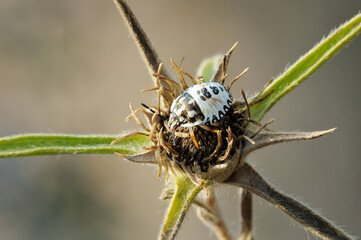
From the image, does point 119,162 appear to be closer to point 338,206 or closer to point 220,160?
point 338,206

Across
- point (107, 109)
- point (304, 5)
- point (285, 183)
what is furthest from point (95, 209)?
point (304, 5)

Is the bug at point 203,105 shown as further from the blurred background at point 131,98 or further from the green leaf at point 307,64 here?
the blurred background at point 131,98

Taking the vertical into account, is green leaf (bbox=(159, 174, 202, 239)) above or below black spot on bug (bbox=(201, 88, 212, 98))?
below

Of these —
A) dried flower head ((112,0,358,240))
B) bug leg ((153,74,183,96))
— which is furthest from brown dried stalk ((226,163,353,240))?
bug leg ((153,74,183,96))

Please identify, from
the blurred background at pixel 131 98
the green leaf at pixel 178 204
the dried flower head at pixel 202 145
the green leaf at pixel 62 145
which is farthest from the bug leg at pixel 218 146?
the blurred background at pixel 131 98

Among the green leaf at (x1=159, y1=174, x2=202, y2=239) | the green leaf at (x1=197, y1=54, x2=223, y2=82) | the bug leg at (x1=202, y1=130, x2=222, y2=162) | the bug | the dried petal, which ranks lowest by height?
the green leaf at (x1=159, y1=174, x2=202, y2=239)

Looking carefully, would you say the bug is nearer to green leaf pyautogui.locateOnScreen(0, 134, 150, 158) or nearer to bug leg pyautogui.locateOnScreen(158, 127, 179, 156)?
bug leg pyautogui.locateOnScreen(158, 127, 179, 156)
